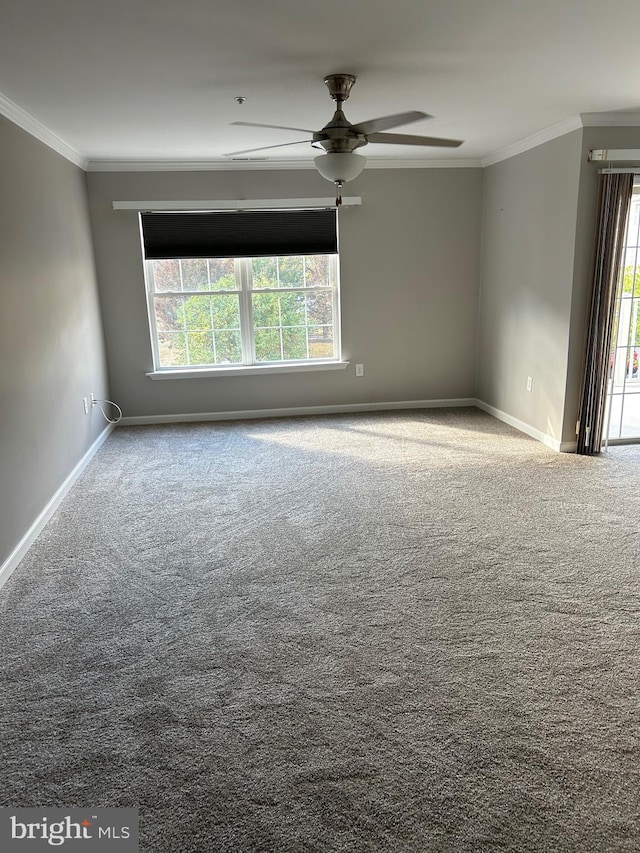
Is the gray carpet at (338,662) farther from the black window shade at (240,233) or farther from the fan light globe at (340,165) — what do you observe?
the black window shade at (240,233)

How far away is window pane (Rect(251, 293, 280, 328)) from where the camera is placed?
5.80 m

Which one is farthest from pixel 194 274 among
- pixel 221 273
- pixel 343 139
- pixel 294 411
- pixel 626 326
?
pixel 626 326

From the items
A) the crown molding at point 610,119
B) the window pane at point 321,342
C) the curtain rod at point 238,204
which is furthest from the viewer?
the window pane at point 321,342

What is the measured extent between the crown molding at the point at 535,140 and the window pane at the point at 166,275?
3046 millimetres

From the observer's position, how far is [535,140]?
184 inches

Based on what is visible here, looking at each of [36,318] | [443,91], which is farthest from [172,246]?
[443,91]

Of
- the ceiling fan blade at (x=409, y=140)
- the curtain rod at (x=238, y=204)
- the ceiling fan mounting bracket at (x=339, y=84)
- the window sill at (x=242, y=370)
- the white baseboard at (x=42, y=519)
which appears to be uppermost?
the ceiling fan mounting bracket at (x=339, y=84)

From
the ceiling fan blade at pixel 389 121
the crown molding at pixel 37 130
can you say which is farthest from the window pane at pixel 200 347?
the ceiling fan blade at pixel 389 121

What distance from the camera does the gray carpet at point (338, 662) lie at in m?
1.65

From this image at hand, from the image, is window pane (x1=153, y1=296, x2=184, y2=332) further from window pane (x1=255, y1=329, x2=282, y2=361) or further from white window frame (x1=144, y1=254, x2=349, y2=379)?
window pane (x1=255, y1=329, x2=282, y2=361)

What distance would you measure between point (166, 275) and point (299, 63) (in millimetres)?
Result: 3132

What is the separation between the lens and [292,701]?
2.06 metres

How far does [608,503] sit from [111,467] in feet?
11.4

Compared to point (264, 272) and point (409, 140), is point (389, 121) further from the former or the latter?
point (264, 272)
